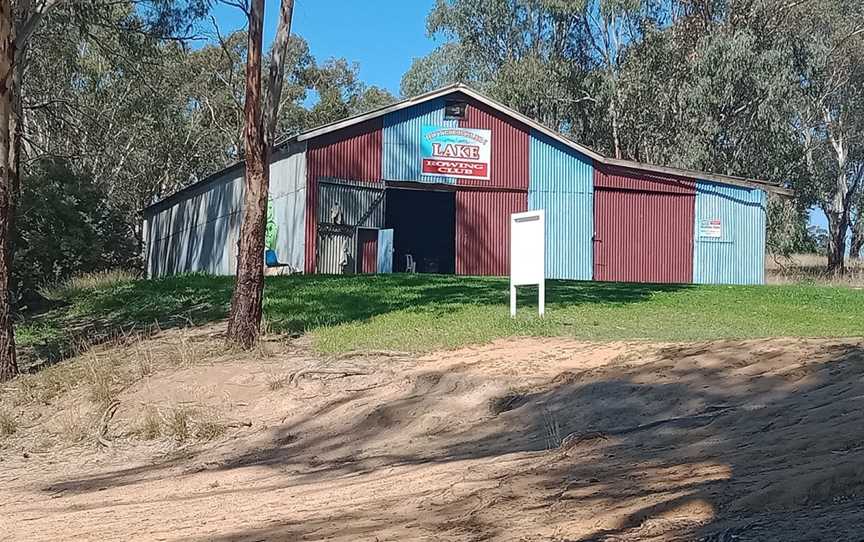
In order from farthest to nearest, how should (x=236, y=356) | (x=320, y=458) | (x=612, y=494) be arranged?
(x=236, y=356) < (x=320, y=458) < (x=612, y=494)

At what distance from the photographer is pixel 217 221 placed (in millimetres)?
34719

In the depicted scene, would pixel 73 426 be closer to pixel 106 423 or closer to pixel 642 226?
pixel 106 423

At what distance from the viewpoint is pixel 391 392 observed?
11.4 metres

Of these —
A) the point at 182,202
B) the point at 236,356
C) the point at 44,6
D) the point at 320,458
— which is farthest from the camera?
the point at 182,202

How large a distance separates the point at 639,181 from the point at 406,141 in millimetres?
7904

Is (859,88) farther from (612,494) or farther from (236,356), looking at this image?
(612,494)

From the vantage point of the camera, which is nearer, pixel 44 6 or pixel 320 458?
pixel 320 458

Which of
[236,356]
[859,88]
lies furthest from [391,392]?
[859,88]

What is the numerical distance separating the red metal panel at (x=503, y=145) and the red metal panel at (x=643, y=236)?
2.73m

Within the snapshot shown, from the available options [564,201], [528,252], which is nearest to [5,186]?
[528,252]

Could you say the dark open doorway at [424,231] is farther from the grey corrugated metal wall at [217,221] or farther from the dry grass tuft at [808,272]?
the dry grass tuft at [808,272]

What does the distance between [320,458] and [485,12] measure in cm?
4403

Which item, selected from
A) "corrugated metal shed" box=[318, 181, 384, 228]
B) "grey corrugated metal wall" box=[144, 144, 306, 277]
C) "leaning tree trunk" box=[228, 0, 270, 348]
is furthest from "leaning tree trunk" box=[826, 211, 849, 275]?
"leaning tree trunk" box=[228, 0, 270, 348]

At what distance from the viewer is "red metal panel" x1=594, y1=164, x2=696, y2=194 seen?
31562 mm
